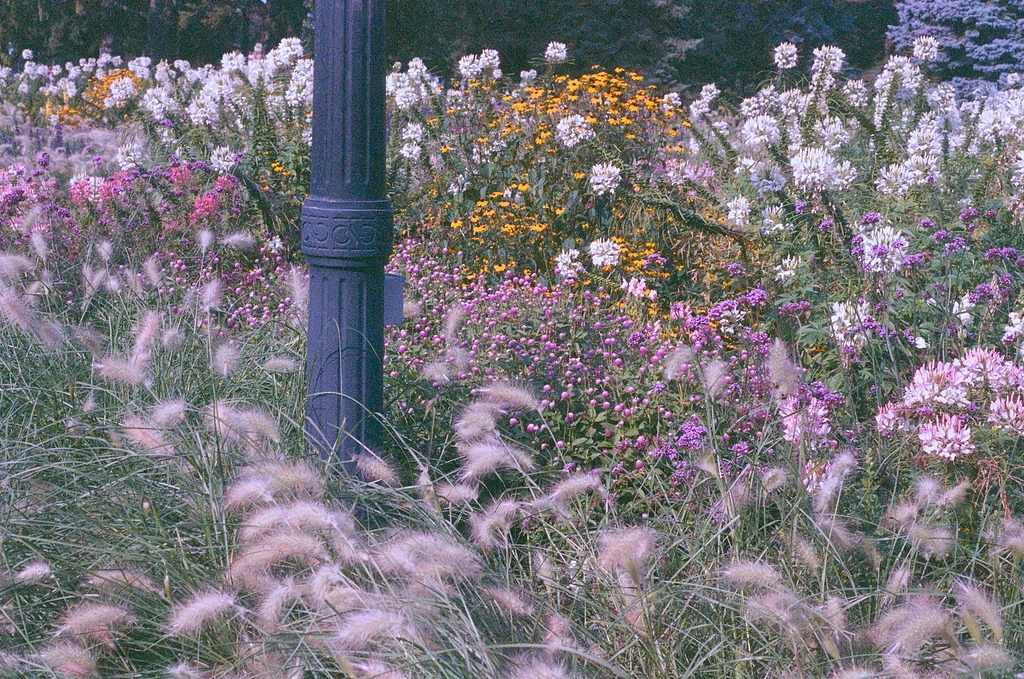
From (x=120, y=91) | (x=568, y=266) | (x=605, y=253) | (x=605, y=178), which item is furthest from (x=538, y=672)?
(x=120, y=91)

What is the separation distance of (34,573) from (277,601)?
61 centimetres

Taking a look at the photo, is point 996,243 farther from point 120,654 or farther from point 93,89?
point 93,89

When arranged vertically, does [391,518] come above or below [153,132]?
below

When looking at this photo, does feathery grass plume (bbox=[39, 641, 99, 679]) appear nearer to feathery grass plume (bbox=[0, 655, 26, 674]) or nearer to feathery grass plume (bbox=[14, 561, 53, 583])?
feathery grass plume (bbox=[0, 655, 26, 674])

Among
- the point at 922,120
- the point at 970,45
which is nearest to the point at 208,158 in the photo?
the point at 922,120

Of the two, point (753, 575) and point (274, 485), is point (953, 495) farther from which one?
point (274, 485)

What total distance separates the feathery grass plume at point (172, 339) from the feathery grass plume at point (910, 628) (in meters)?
2.25

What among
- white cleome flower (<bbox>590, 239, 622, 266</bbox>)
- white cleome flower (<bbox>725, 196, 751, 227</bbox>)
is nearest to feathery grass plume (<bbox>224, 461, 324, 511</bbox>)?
white cleome flower (<bbox>590, 239, 622, 266</bbox>)

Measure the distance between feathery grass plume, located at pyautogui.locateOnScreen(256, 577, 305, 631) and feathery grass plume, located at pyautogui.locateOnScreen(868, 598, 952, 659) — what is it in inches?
47.2

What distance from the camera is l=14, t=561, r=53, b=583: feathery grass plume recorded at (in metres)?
2.38

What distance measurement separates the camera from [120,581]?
2.41 metres

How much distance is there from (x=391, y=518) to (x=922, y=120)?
5.46 metres

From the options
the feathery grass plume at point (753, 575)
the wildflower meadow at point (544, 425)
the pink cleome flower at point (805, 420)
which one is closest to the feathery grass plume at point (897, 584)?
the wildflower meadow at point (544, 425)

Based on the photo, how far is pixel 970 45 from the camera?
68.6 ft
